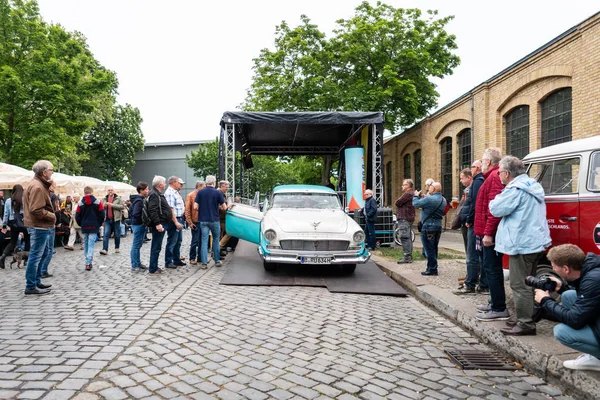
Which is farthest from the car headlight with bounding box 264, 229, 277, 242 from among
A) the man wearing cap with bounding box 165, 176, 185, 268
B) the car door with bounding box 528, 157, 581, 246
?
the car door with bounding box 528, 157, 581, 246

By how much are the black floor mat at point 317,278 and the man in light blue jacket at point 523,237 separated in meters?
2.70

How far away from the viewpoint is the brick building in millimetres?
11656

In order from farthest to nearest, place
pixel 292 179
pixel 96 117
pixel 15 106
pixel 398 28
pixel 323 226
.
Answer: pixel 292 179, pixel 96 117, pixel 398 28, pixel 15 106, pixel 323 226

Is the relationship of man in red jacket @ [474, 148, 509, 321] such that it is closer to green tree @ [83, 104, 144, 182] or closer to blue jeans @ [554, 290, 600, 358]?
blue jeans @ [554, 290, 600, 358]

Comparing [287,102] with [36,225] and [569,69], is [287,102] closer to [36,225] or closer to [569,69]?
[569,69]

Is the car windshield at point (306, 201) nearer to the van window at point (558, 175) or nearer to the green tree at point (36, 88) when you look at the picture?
the van window at point (558, 175)

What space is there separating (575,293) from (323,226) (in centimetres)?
510

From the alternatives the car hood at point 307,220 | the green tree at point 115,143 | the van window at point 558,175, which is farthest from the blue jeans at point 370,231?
the green tree at point 115,143

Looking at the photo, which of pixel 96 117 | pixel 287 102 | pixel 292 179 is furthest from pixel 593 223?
pixel 292 179

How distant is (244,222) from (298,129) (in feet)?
32.9

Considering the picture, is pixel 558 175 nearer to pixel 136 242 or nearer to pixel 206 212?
pixel 206 212

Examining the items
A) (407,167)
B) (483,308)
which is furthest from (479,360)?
(407,167)

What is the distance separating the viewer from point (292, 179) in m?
57.5

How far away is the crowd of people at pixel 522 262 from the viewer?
134 inches
